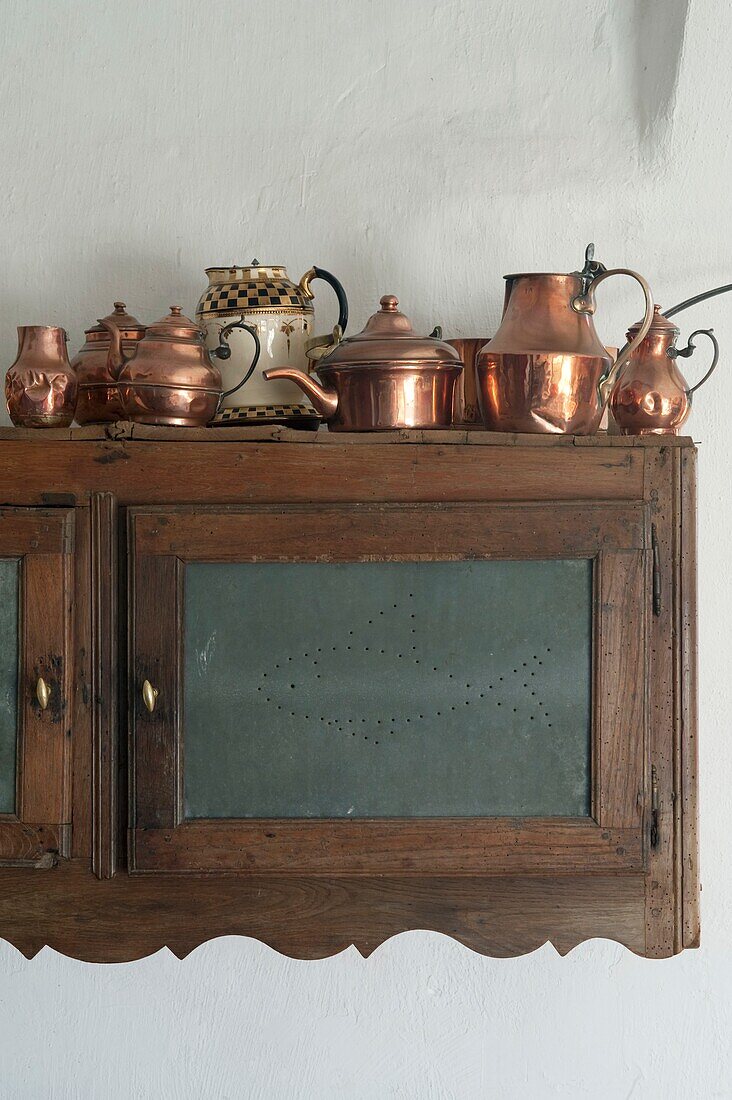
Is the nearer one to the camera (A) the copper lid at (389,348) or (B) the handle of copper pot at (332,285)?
(A) the copper lid at (389,348)

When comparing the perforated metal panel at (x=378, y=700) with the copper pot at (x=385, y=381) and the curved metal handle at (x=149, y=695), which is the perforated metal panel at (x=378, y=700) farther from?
the copper pot at (x=385, y=381)

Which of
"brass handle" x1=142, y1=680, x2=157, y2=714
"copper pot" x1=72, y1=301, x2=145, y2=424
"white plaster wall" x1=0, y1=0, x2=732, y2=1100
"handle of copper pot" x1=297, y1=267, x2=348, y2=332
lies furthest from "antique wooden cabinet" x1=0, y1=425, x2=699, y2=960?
"white plaster wall" x1=0, y1=0, x2=732, y2=1100

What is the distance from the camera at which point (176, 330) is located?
49.3 inches

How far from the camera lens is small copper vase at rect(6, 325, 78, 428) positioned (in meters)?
1.25

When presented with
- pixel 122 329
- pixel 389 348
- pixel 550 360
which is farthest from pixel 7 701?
pixel 550 360

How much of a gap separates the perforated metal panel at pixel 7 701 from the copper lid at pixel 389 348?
442 millimetres

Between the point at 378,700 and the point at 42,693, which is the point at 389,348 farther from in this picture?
the point at 42,693

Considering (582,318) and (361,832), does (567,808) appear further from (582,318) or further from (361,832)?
(582,318)

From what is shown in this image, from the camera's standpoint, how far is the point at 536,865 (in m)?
1.19

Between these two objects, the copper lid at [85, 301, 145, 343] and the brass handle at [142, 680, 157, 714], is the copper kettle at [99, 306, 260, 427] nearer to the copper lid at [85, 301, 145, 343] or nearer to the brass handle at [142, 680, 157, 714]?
the copper lid at [85, 301, 145, 343]

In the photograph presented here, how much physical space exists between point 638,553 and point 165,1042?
964 mm

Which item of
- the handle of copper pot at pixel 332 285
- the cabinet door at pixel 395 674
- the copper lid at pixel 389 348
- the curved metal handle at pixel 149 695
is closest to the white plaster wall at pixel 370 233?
the handle of copper pot at pixel 332 285

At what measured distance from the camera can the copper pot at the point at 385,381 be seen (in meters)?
1.22

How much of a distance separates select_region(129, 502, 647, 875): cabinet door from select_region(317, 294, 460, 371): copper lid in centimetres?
17
